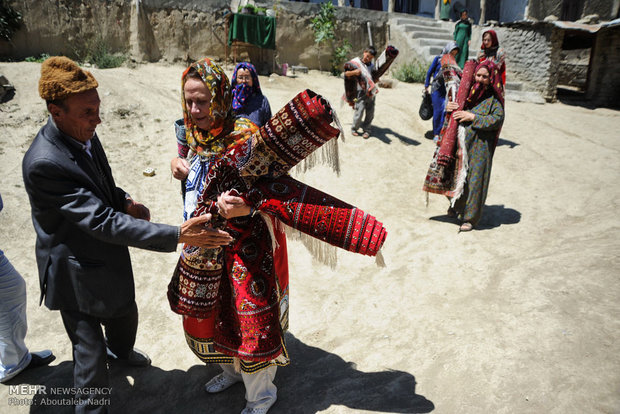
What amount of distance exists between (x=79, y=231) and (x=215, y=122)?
2.97 feet

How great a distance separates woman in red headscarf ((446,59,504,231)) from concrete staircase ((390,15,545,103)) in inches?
320

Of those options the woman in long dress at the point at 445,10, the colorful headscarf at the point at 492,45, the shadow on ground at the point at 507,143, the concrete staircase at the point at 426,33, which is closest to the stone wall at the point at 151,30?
the concrete staircase at the point at 426,33

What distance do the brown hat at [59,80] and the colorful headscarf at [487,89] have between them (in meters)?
4.27

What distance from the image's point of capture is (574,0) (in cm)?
1902

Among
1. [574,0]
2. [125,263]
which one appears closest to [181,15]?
[125,263]

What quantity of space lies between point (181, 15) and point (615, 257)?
1105 centimetres

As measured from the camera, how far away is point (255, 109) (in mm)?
4422

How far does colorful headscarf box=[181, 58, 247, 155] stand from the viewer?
225 centimetres

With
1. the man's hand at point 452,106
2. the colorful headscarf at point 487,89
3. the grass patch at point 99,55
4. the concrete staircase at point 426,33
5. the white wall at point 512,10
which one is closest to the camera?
the colorful headscarf at point 487,89

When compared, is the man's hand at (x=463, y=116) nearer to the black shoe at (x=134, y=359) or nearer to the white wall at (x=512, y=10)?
the black shoe at (x=134, y=359)

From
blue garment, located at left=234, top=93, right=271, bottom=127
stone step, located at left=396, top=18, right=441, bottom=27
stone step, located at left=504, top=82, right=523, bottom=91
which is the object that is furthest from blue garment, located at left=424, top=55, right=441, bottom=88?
stone step, located at left=396, top=18, right=441, bottom=27

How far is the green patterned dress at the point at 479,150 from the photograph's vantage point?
4902 millimetres

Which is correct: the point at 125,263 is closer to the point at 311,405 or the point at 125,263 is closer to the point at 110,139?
the point at 311,405

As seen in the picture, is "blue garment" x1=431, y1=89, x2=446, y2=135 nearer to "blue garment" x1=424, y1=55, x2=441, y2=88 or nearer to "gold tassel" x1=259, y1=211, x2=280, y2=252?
"blue garment" x1=424, y1=55, x2=441, y2=88
